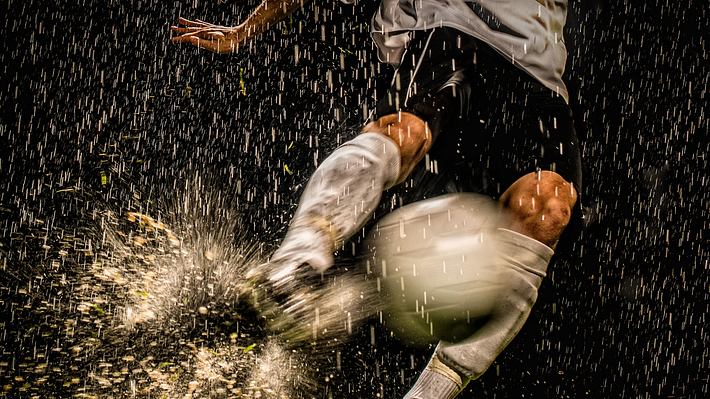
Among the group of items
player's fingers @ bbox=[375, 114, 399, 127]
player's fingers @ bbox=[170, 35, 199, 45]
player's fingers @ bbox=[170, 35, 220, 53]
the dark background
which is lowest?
the dark background

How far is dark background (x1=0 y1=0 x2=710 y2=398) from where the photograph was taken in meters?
2.62

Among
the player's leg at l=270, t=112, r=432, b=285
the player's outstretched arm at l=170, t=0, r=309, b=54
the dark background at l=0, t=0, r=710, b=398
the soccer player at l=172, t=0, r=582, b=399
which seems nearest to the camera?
the player's leg at l=270, t=112, r=432, b=285

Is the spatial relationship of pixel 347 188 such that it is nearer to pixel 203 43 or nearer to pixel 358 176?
pixel 358 176

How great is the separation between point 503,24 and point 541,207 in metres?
0.52

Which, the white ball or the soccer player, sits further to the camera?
the white ball

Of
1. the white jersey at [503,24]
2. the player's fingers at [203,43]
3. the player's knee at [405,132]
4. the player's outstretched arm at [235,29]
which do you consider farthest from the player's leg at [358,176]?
the player's fingers at [203,43]

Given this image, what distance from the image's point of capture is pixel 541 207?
1.64 metres

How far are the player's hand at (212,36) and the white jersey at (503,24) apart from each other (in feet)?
1.70

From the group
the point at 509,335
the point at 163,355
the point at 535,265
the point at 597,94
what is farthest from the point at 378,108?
the point at 163,355

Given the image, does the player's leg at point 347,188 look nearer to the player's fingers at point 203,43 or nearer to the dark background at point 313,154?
the player's fingers at point 203,43

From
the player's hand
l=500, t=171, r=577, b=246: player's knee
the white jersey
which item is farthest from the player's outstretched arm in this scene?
l=500, t=171, r=577, b=246: player's knee

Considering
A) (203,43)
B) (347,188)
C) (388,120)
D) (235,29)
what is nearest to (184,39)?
(203,43)

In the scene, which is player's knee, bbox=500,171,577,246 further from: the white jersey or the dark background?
the dark background

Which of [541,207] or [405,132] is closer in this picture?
[405,132]
